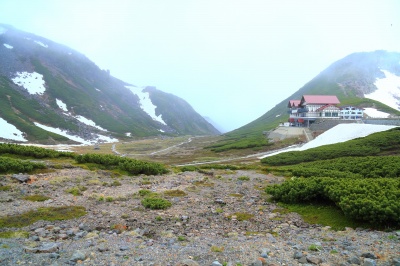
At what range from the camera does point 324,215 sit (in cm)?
1512

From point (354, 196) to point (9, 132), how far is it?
141 metres

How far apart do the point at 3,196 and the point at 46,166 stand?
9.99 m

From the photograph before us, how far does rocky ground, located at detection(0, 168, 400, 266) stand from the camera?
30.2 ft

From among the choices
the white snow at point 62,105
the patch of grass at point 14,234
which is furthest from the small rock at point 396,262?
the white snow at point 62,105

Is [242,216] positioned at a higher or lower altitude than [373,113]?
lower

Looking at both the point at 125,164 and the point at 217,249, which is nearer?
the point at 217,249

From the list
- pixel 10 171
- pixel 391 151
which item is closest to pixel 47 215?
pixel 10 171

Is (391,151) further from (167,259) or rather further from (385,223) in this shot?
(167,259)

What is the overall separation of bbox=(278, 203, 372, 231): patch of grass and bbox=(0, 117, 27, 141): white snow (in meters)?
130

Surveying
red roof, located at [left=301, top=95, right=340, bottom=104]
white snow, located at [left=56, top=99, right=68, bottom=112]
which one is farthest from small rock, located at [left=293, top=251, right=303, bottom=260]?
white snow, located at [left=56, top=99, right=68, bottom=112]

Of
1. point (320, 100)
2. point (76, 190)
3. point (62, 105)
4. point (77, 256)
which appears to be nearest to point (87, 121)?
point (62, 105)

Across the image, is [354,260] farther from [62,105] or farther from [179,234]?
[62,105]

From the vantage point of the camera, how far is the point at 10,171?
2423 centimetres

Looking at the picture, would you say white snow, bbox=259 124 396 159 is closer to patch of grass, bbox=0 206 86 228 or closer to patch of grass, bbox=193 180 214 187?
patch of grass, bbox=193 180 214 187
